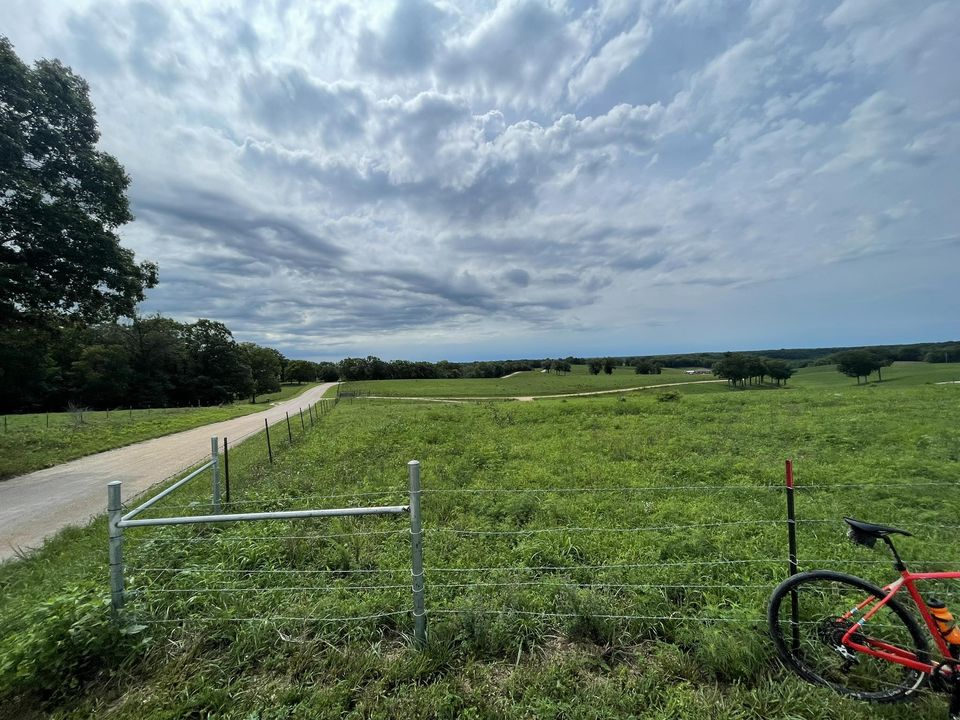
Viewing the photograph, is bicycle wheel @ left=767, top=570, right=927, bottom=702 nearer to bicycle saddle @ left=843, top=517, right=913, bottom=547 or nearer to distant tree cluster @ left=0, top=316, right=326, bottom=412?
bicycle saddle @ left=843, top=517, right=913, bottom=547

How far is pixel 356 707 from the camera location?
2.56 m

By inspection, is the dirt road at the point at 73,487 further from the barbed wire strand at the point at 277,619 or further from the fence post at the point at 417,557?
the fence post at the point at 417,557

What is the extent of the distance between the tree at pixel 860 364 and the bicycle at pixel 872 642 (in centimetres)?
6759

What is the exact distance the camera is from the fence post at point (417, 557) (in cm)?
295

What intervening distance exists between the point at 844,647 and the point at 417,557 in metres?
2.83

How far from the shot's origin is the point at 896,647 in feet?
8.45

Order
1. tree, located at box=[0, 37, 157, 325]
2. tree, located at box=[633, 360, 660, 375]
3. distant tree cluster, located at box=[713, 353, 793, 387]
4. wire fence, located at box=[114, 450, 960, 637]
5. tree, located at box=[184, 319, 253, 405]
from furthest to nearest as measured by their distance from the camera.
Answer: tree, located at box=[633, 360, 660, 375] < distant tree cluster, located at box=[713, 353, 793, 387] < tree, located at box=[184, 319, 253, 405] < tree, located at box=[0, 37, 157, 325] < wire fence, located at box=[114, 450, 960, 637]

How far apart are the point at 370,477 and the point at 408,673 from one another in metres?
6.35

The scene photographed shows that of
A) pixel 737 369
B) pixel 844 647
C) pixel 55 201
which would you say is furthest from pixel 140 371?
pixel 737 369

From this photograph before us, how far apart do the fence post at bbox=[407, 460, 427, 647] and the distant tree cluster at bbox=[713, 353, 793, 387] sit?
8253cm

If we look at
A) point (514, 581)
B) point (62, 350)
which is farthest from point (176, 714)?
point (62, 350)

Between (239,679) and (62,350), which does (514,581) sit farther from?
(62,350)

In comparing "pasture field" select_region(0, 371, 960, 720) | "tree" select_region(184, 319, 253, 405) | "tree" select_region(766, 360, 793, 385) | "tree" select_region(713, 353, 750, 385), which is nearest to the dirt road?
"pasture field" select_region(0, 371, 960, 720)

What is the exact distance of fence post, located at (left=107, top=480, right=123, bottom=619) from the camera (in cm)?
310
